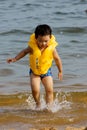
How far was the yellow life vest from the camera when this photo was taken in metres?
6.36

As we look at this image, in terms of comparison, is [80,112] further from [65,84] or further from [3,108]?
[65,84]

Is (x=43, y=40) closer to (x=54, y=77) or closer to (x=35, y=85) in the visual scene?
(x=35, y=85)

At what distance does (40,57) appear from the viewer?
6.39 metres

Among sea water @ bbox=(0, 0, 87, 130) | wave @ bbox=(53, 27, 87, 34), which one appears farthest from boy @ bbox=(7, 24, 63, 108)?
wave @ bbox=(53, 27, 87, 34)

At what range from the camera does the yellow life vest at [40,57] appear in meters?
6.36

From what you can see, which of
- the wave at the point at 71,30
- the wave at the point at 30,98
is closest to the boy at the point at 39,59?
the wave at the point at 30,98

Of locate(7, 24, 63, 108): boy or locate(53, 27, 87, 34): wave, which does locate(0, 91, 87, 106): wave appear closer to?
locate(7, 24, 63, 108): boy

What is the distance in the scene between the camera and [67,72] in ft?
30.1

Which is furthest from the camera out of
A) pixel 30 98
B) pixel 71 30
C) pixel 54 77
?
pixel 71 30

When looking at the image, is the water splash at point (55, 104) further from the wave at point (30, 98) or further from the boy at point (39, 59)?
the boy at point (39, 59)

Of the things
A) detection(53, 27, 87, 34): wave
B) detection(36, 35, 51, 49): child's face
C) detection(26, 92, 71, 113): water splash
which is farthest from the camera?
detection(53, 27, 87, 34): wave

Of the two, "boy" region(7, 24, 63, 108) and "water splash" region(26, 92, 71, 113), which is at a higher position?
"boy" region(7, 24, 63, 108)

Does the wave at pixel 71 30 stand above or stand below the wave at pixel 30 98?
below

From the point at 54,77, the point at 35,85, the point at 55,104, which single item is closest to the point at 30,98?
the point at 55,104
